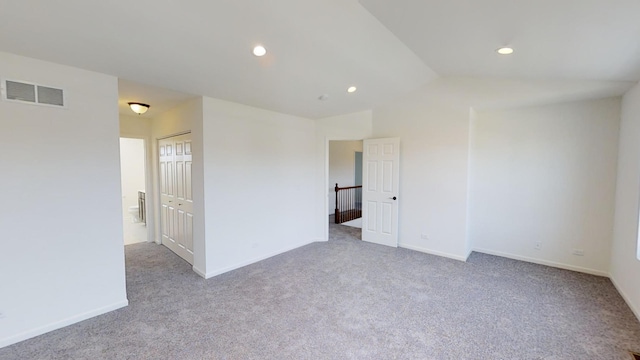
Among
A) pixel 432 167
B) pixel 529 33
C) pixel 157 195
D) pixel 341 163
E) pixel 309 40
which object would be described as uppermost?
pixel 309 40

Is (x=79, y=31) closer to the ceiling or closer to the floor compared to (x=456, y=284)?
closer to the ceiling

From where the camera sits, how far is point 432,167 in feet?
15.0

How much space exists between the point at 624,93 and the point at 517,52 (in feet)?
6.37

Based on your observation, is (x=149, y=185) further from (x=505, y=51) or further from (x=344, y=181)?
(x=505, y=51)

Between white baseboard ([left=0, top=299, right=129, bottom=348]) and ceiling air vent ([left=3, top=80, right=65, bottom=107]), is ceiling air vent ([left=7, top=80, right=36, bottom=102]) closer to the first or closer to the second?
ceiling air vent ([left=3, top=80, right=65, bottom=107])

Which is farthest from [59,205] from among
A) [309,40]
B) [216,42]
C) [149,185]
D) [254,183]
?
[309,40]

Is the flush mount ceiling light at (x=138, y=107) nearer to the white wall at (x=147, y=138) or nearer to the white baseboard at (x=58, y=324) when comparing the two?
the white wall at (x=147, y=138)

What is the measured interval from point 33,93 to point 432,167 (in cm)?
499

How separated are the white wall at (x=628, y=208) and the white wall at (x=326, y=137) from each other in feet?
11.2

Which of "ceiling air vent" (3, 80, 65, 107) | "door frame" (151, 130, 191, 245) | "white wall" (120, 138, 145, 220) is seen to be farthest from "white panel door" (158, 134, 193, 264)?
"white wall" (120, 138, 145, 220)

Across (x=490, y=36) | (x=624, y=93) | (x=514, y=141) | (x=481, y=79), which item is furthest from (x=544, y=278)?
(x=490, y=36)

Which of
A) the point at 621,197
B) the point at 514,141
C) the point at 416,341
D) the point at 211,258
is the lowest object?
the point at 416,341

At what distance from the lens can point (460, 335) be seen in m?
2.42

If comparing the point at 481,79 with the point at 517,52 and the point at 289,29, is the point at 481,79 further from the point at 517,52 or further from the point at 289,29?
the point at 289,29
